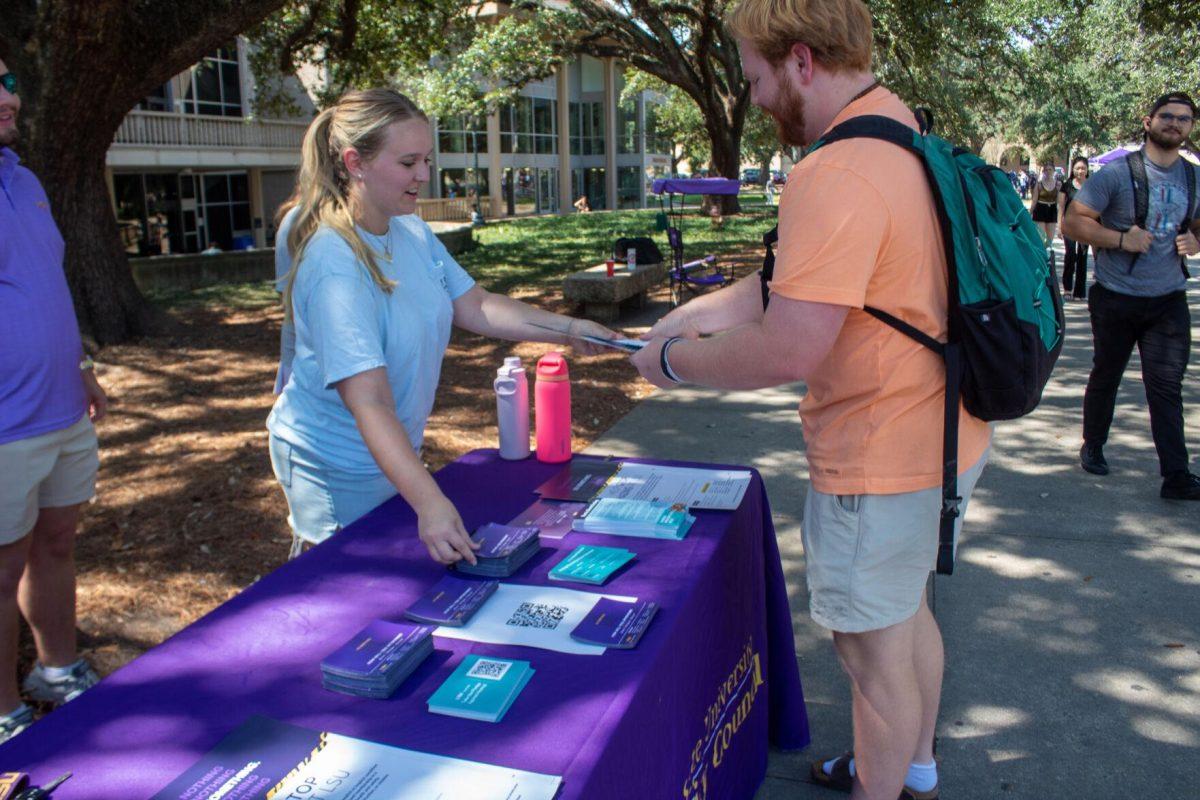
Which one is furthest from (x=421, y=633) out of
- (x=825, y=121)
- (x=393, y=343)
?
(x=825, y=121)

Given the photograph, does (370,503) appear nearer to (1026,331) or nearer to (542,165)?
(1026,331)

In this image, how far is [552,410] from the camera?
281 centimetres

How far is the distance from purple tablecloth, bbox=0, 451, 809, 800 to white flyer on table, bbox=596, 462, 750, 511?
0.06 meters

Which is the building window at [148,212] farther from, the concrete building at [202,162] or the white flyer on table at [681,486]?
the white flyer on table at [681,486]

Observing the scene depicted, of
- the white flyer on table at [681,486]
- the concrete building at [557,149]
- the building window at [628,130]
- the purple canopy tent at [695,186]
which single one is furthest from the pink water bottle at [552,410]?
the building window at [628,130]

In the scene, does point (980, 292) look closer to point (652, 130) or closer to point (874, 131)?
point (874, 131)

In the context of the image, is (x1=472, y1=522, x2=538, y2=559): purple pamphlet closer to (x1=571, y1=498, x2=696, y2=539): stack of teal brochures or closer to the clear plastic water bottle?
(x1=571, y1=498, x2=696, y2=539): stack of teal brochures

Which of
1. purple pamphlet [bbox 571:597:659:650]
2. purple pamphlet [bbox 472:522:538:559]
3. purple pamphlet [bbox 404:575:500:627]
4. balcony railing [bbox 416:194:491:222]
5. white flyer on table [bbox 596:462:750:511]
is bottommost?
purple pamphlet [bbox 571:597:659:650]

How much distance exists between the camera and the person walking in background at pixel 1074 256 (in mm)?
10935

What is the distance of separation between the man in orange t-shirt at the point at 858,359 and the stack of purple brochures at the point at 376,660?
0.86 m

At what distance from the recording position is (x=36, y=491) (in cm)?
279

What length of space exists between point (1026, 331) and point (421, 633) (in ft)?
4.42

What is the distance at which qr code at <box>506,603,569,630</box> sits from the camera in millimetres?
1826

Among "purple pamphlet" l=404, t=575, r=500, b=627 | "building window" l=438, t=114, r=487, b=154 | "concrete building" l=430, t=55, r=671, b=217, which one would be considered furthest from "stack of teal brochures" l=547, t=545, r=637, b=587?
"building window" l=438, t=114, r=487, b=154
